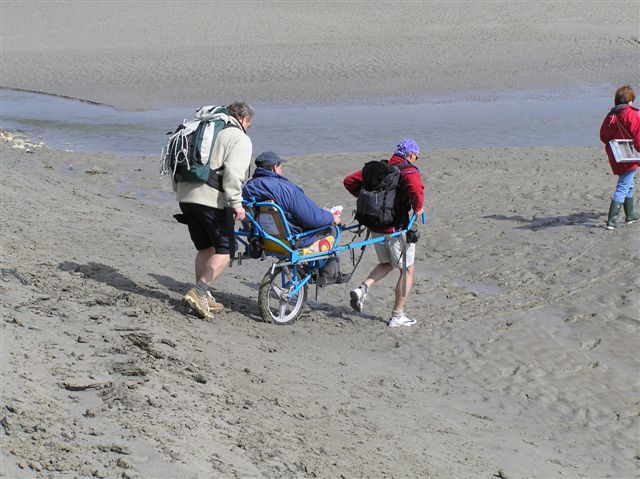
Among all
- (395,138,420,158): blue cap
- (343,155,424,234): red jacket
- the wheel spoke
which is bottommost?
the wheel spoke

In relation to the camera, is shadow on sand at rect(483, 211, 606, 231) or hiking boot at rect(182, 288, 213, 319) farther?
shadow on sand at rect(483, 211, 606, 231)

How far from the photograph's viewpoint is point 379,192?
8156 millimetres

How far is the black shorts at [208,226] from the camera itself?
293 inches

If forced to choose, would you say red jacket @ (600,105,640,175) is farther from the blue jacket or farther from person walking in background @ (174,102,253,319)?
person walking in background @ (174,102,253,319)

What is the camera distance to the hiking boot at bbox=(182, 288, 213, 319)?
7590 mm

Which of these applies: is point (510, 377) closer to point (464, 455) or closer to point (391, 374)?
point (391, 374)

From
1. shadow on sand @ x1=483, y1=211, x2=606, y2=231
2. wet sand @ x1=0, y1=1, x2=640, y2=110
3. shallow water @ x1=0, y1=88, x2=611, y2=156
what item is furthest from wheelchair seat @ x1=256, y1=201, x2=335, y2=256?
wet sand @ x1=0, y1=1, x2=640, y2=110

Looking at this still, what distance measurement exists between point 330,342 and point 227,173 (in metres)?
1.79

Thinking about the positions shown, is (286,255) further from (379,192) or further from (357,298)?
(379,192)

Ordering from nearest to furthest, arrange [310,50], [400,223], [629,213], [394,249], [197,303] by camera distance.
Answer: [197,303]
[400,223]
[394,249]
[629,213]
[310,50]

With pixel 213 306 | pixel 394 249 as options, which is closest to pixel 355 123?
pixel 394 249

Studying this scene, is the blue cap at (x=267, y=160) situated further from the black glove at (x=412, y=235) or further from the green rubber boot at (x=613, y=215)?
the green rubber boot at (x=613, y=215)

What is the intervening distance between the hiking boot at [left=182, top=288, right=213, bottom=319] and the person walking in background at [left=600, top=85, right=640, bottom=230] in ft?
18.4

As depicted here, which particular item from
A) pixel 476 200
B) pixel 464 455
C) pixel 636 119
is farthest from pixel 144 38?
pixel 464 455
